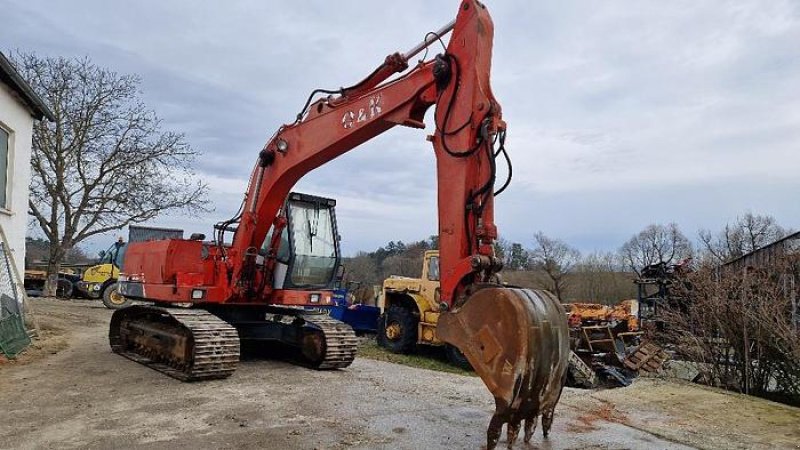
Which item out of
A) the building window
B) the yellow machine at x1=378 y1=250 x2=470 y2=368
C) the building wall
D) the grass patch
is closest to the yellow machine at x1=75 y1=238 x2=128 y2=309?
the building wall

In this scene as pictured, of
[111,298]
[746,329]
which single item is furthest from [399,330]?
[111,298]

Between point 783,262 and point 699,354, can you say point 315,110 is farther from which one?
point 783,262

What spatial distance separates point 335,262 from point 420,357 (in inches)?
200

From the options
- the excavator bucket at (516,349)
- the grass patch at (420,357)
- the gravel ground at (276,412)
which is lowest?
the grass patch at (420,357)

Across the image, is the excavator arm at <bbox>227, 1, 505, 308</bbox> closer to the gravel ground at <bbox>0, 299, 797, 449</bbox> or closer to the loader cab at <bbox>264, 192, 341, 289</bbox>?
the gravel ground at <bbox>0, 299, 797, 449</bbox>

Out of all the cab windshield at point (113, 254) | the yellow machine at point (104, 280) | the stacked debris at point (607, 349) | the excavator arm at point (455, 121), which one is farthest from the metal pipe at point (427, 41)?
the yellow machine at point (104, 280)

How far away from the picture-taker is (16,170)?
37.6 ft

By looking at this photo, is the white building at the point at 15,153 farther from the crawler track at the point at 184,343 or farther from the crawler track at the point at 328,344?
the crawler track at the point at 328,344

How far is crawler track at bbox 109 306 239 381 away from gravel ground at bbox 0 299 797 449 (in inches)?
8.5

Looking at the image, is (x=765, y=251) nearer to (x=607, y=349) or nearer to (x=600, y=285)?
(x=607, y=349)

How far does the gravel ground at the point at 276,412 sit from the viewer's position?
529cm

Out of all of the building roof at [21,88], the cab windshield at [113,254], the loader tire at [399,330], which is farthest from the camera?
the cab windshield at [113,254]

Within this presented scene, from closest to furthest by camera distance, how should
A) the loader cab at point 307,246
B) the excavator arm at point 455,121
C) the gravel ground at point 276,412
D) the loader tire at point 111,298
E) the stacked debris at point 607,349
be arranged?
the excavator arm at point 455,121, the gravel ground at point 276,412, the loader cab at point 307,246, the stacked debris at point 607,349, the loader tire at point 111,298

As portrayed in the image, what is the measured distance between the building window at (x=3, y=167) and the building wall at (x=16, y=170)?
0.07 meters
